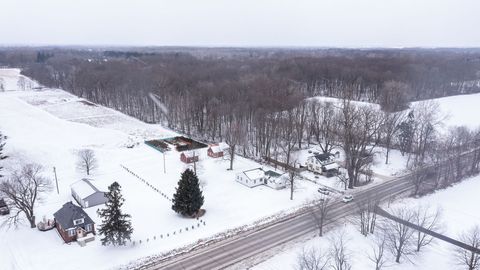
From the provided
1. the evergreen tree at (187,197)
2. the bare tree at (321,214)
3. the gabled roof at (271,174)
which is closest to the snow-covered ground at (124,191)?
the evergreen tree at (187,197)

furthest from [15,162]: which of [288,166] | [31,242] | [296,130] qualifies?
[296,130]

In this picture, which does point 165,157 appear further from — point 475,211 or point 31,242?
point 475,211

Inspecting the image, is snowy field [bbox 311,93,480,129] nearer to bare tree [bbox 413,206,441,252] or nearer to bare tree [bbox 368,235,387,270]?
bare tree [bbox 413,206,441,252]

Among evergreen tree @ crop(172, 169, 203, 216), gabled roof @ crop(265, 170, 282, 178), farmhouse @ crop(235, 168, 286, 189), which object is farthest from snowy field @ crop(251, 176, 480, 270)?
gabled roof @ crop(265, 170, 282, 178)

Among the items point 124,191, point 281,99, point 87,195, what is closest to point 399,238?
point 124,191

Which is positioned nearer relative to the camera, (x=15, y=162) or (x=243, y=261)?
(x=243, y=261)
